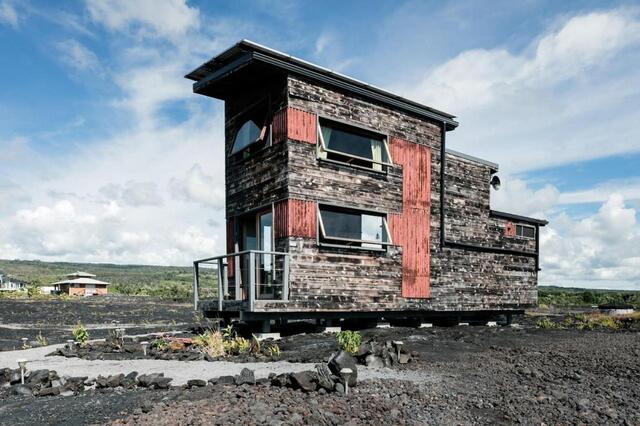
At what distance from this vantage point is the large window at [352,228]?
15547mm

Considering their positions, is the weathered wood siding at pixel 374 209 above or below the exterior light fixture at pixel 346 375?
above

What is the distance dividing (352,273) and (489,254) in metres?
7.56

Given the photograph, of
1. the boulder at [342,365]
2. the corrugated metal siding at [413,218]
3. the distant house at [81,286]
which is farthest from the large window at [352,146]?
the distant house at [81,286]

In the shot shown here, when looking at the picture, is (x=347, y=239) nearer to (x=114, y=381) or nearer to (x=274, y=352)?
(x=274, y=352)

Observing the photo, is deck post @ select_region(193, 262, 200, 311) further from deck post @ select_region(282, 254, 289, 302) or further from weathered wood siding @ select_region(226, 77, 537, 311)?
deck post @ select_region(282, 254, 289, 302)

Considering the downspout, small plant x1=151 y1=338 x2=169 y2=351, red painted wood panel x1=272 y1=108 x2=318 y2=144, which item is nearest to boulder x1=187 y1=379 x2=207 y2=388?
small plant x1=151 y1=338 x2=169 y2=351

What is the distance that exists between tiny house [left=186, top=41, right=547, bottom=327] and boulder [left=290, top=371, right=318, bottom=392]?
5.46 meters

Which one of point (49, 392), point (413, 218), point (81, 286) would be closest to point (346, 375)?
point (49, 392)

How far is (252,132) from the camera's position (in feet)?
55.0

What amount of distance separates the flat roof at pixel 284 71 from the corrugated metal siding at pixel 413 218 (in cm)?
135

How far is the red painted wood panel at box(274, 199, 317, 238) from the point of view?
14.6 meters

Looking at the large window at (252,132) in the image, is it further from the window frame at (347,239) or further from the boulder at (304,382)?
the boulder at (304,382)

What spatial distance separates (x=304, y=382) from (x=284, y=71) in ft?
32.2

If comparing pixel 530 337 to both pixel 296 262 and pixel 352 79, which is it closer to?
pixel 296 262
